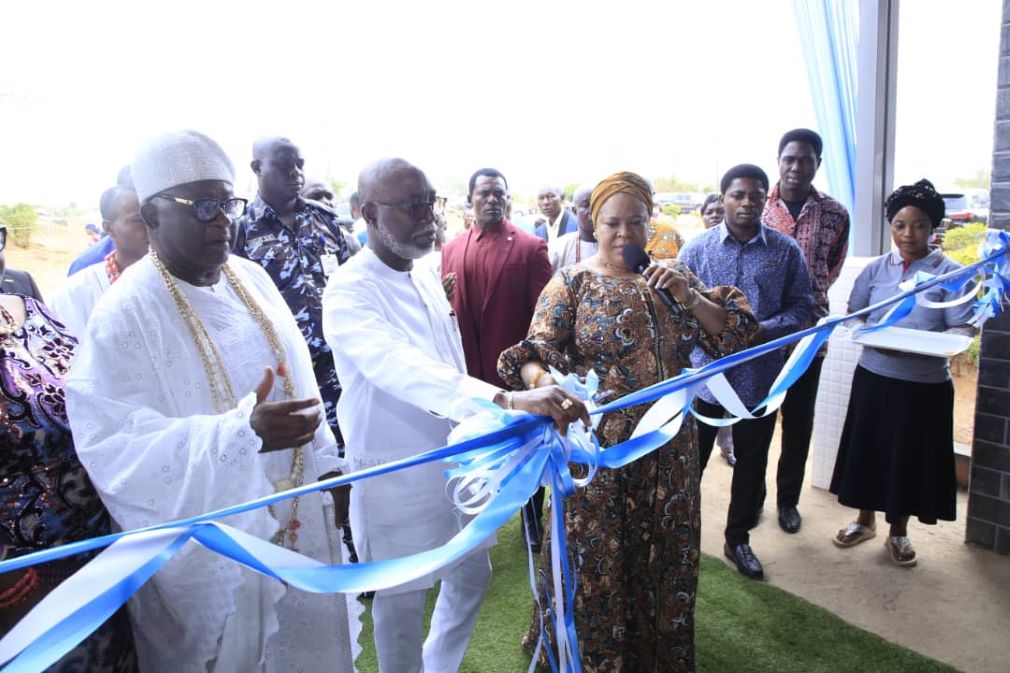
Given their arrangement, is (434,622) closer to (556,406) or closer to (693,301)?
(556,406)

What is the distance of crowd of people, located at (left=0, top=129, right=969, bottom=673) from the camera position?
1.45 metres

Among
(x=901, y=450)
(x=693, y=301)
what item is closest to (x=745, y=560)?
(x=901, y=450)

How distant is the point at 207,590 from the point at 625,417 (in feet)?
4.45

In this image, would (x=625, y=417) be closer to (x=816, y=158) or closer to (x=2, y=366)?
(x=2, y=366)

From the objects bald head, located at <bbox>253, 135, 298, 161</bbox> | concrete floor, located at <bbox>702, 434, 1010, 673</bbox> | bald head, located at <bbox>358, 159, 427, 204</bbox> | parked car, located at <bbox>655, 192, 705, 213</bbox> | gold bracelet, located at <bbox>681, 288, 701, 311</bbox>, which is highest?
bald head, located at <bbox>253, 135, 298, 161</bbox>

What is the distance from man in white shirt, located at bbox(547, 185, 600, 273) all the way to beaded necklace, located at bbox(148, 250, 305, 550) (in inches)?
105

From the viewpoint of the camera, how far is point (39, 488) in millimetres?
1394

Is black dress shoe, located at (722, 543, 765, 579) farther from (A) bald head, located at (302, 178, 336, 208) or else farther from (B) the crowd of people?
(A) bald head, located at (302, 178, 336, 208)

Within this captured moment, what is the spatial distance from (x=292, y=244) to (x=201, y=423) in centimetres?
198

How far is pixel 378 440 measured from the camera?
2.17m

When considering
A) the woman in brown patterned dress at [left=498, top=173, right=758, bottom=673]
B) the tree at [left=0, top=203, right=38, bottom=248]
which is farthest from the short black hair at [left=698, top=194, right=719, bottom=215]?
the tree at [left=0, top=203, right=38, bottom=248]

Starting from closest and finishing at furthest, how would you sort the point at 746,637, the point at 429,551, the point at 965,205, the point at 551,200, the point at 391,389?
1. the point at 429,551
2. the point at 391,389
3. the point at 746,637
4. the point at 965,205
5. the point at 551,200

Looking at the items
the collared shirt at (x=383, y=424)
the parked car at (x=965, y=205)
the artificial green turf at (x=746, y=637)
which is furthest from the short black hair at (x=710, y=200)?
the collared shirt at (x=383, y=424)

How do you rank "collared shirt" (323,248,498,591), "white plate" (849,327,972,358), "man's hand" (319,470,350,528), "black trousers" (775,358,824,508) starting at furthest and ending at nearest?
"black trousers" (775,358,824,508) < "white plate" (849,327,972,358) < "collared shirt" (323,248,498,591) < "man's hand" (319,470,350,528)
